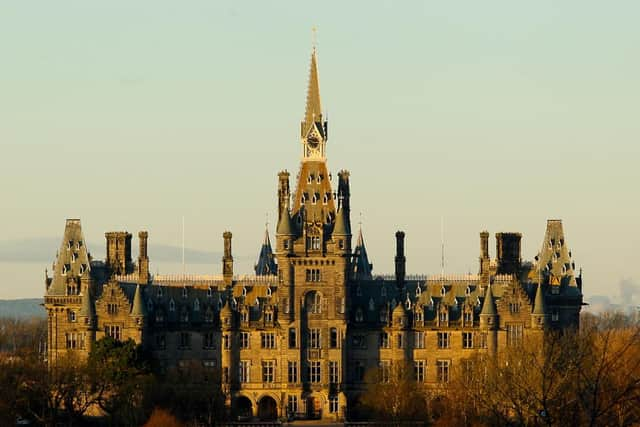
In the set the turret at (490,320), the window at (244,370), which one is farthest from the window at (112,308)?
the turret at (490,320)

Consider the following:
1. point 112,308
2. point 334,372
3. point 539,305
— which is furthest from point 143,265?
point 539,305

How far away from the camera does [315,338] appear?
187m

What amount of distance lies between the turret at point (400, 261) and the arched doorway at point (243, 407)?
670 inches

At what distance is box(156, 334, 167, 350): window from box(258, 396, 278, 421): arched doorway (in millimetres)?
9949

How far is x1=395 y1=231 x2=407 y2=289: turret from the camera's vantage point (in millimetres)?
189750

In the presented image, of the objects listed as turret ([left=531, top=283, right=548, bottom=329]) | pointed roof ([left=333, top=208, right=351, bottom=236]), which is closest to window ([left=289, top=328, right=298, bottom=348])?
pointed roof ([left=333, top=208, right=351, bottom=236])

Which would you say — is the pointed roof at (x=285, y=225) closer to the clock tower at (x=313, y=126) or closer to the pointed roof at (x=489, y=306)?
the clock tower at (x=313, y=126)

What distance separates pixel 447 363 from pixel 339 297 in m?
11.4

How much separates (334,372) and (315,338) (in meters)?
3.43

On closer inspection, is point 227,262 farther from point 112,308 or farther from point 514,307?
point 514,307

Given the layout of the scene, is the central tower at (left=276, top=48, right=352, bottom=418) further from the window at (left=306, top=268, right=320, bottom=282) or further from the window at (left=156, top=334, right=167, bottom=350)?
the window at (left=156, top=334, right=167, bottom=350)

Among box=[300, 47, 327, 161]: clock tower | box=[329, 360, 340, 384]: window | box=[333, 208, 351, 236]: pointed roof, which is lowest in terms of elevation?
box=[329, 360, 340, 384]: window

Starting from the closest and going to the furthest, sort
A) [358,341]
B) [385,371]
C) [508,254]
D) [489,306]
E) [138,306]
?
[385,371], [489,306], [138,306], [358,341], [508,254]

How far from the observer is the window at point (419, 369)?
7387 inches
